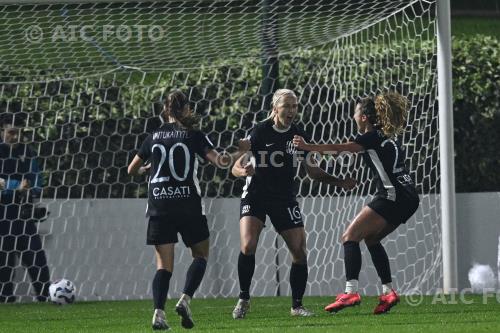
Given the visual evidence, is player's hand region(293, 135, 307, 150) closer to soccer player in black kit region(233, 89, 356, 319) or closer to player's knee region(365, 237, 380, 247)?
soccer player in black kit region(233, 89, 356, 319)

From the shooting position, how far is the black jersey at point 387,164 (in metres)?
9.06

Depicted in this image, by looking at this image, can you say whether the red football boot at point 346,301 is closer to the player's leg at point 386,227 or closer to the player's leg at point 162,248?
the player's leg at point 386,227

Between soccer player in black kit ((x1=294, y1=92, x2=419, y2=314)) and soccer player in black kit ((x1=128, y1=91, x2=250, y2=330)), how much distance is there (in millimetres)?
1219

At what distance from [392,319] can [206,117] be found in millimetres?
4571

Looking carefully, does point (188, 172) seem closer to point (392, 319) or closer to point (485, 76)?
point (392, 319)

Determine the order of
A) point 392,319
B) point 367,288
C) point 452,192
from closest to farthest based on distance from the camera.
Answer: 1. point 392,319
2. point 452,192
3. point 367,288

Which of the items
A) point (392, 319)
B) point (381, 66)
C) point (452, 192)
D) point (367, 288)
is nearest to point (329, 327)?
point (392, 319)

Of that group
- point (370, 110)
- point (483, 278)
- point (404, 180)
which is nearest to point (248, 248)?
point (404, 180)

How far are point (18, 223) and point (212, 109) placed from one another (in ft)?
7.70

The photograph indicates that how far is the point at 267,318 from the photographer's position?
9109 millimetres

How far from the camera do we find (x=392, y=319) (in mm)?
8617

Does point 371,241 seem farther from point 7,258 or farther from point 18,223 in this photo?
point 7,258

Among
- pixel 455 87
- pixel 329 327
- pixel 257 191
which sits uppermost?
pixel 455 87

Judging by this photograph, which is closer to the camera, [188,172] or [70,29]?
[188,172]
